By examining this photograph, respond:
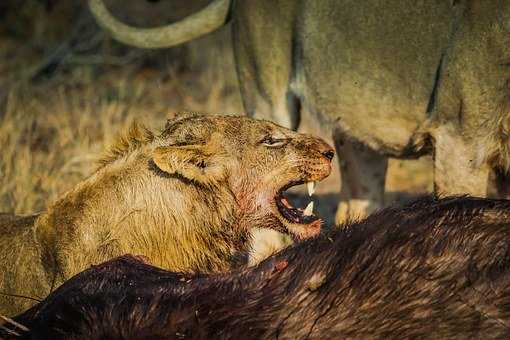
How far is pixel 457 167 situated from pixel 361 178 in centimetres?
143

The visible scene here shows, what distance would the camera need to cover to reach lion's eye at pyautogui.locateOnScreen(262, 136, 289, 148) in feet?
14.5

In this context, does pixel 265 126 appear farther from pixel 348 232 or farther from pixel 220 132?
pixel 348 232

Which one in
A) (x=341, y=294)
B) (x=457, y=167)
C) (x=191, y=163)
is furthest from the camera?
(x=457, y=167)

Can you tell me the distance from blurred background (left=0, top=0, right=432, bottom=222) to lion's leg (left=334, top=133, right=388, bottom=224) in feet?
0.88

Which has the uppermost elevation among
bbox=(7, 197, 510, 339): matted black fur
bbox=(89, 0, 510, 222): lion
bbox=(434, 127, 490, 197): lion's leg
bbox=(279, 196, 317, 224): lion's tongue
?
bbox=(89, 0, 510, 222): lion

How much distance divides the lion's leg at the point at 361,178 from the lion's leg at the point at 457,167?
1.24 meters

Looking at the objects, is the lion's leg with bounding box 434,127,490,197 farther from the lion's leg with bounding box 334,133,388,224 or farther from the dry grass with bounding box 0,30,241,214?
the dry grass with bounding box 0,30,241,214

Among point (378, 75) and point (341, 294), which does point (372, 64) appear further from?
point (341, 294)

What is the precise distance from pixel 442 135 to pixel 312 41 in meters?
1.01

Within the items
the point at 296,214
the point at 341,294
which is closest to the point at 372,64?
the point at 296,214

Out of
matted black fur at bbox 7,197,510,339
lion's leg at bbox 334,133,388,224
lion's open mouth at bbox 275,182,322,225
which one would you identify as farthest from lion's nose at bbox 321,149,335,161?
lion's leg at bbox 334,133,388,224

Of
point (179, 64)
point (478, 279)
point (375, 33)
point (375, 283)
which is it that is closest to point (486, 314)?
point (478, 279)

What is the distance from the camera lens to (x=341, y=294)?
3.02 m

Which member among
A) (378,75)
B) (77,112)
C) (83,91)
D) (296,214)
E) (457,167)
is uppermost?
(83,91)
